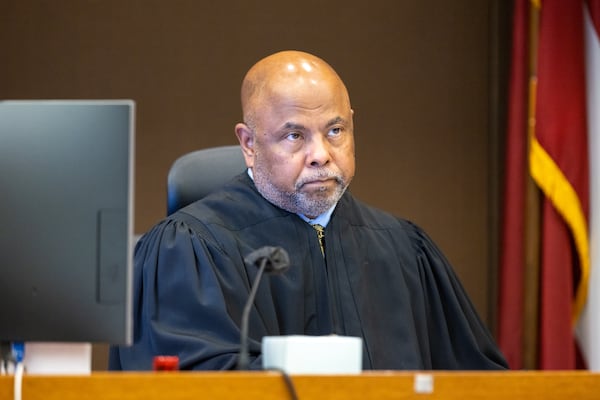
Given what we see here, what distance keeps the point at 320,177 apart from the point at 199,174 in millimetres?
563

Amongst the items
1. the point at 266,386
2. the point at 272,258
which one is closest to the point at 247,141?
the point at 272,258

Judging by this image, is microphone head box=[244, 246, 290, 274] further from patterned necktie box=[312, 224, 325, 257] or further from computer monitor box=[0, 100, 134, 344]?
patterned necktie box=[312, 224, 325, 257]

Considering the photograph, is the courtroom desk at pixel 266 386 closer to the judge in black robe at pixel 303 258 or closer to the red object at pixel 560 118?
the judge in black robe at pixel 303 258

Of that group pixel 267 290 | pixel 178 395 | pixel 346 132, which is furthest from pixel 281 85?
pixel 178 395

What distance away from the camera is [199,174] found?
342 cm

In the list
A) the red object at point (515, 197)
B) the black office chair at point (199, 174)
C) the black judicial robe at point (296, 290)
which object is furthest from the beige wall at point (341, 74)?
the black judicial robe at point (296, 290)

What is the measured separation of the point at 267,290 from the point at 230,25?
266 centimetres

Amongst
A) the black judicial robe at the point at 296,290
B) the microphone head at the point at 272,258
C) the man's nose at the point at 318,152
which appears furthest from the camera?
the man's nose at the point at 318,152

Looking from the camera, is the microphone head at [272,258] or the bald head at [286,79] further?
the bald head at [286,79]

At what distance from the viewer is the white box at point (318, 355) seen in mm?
1826

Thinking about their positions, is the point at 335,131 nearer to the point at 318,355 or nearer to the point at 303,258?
the point at 303,258

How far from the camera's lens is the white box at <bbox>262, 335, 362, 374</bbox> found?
1.83 m

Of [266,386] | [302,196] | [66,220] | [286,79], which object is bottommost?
[266,386]

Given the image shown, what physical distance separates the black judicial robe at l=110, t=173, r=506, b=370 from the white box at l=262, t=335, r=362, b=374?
742 millimetres
